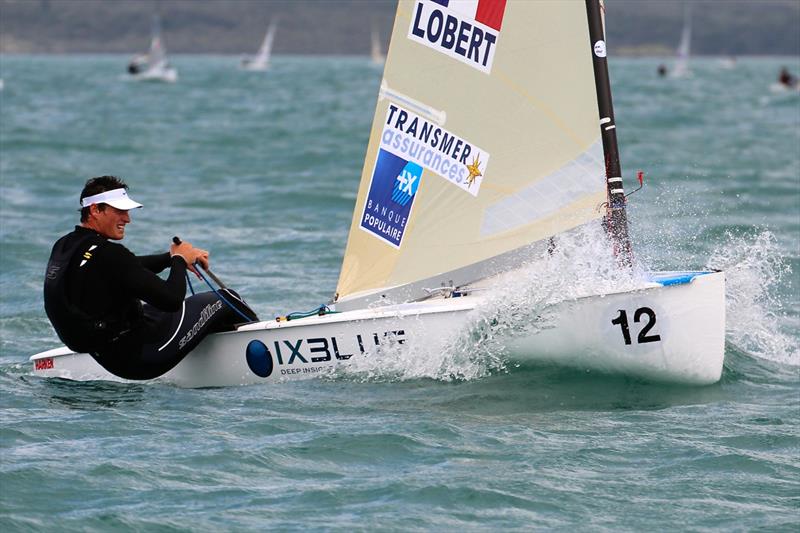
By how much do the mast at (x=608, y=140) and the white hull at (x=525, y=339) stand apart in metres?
0.36

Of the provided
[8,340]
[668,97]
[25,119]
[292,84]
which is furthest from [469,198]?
[292,84]

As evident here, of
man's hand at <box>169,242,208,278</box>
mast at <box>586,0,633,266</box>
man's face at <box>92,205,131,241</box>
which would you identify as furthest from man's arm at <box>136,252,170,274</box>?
mast at <box>586,0,633,266</box>

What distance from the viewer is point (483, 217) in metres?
7.18

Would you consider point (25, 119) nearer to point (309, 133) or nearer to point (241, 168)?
point (309, 133)

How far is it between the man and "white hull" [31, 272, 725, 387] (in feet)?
0.97

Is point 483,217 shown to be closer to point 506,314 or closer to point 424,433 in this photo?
point 506,314

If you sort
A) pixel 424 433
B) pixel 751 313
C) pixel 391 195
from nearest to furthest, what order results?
pixel 424 433, pixel 391 195, pixel 751 313

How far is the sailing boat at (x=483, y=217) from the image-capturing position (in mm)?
6688

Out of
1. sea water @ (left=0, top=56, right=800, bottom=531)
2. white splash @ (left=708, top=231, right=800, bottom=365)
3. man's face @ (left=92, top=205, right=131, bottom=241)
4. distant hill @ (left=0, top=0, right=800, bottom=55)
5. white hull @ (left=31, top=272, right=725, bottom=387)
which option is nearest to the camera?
sea water @ (left=0, top=56, right=800, bottom=531)

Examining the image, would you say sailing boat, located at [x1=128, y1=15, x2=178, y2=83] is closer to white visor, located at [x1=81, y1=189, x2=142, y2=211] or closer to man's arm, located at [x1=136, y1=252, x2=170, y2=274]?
man's arm, located at [x1=136, y1=252, x2=170, y2=274]

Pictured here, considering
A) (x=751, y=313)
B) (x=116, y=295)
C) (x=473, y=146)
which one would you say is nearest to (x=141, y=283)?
(x=116, y=295)

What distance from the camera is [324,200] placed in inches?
592

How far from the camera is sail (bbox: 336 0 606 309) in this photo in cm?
688

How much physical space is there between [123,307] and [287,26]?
13171cm
